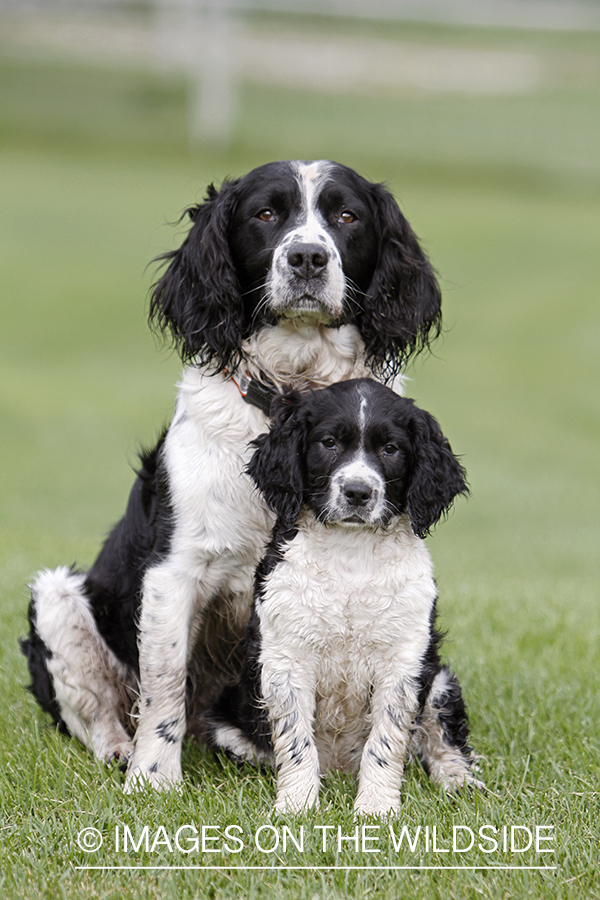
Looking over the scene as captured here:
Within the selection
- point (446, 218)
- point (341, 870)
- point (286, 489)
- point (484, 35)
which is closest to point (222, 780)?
point (341, 870)

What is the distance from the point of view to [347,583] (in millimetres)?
3725

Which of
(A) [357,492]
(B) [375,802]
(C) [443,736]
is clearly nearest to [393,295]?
(A) [357,492]

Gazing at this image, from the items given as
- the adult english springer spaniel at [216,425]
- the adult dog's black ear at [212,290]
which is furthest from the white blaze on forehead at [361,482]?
the adult dog's black ear at [212,290]

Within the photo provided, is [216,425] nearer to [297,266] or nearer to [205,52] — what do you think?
[297,266]

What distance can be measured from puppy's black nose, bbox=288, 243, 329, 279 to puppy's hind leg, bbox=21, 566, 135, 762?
1744 millimetres

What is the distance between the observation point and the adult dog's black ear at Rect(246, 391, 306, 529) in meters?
3.81

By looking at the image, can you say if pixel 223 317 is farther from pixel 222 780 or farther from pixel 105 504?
pixel 105 504

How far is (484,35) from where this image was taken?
47656 mm

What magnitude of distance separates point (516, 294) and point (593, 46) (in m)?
30.5

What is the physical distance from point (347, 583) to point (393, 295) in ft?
4.37

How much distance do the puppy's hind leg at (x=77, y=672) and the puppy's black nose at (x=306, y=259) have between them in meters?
1.74

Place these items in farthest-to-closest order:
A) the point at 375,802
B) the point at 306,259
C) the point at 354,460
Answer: the point at 306,259 < the point at 354,460 < the point at 375,802

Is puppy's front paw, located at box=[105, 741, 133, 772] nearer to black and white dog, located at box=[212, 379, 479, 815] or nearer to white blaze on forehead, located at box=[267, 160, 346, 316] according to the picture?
black and white dog, located at box=[212, 379, 479, 815]

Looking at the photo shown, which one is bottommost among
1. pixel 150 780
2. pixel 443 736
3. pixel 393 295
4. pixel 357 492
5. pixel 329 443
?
pixel 150 780
